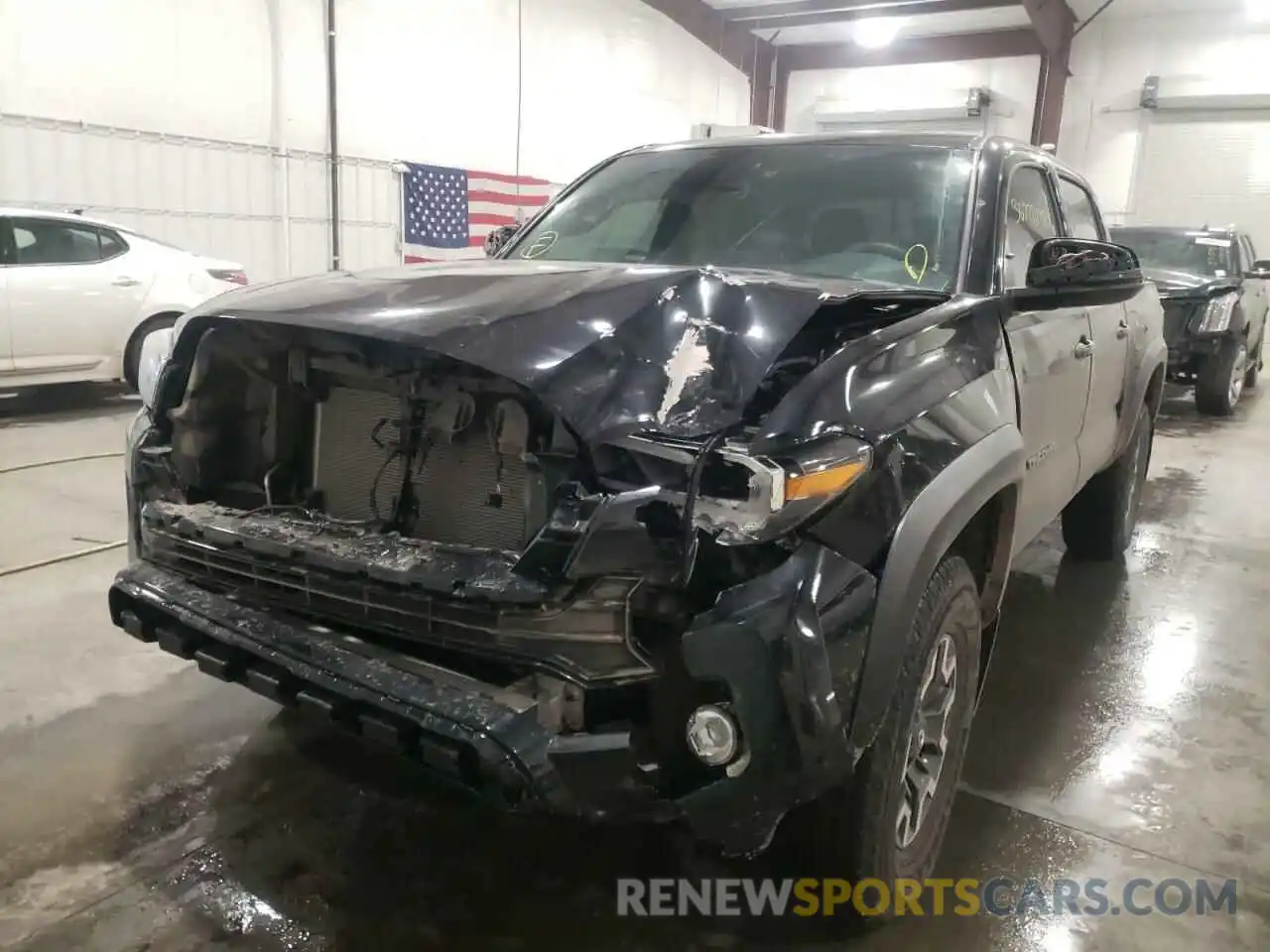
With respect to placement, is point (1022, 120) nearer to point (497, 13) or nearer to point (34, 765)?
point (497, 13)

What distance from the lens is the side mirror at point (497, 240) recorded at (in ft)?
10.6

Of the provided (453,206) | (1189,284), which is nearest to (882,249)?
(1189,284)

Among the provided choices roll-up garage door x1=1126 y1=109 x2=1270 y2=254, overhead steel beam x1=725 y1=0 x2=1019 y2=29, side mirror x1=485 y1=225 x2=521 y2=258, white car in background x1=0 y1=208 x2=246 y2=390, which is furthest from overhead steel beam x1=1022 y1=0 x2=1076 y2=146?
side mirror x1=485 y1=225 x2=521 y2=258

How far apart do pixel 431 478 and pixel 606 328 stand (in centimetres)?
49

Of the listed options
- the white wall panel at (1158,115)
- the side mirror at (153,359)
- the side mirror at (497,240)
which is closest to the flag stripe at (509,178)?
the white wall panel at (1158,115)

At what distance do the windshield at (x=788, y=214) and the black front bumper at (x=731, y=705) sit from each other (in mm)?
1216

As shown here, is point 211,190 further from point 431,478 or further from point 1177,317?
point 1177,317

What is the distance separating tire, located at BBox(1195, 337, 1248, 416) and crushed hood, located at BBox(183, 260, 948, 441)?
7.56 m

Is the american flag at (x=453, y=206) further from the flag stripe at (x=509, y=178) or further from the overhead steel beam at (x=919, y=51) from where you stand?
the overhead steel beam at (x=919, y=51)

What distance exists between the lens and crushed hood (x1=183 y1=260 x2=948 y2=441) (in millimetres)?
1616

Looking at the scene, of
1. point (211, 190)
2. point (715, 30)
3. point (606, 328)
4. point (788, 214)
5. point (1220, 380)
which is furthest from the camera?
point (715, 30)

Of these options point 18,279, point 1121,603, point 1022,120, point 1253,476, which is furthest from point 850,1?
point 1121,603

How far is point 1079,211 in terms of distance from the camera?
3.55 meters

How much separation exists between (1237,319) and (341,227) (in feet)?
27.4
